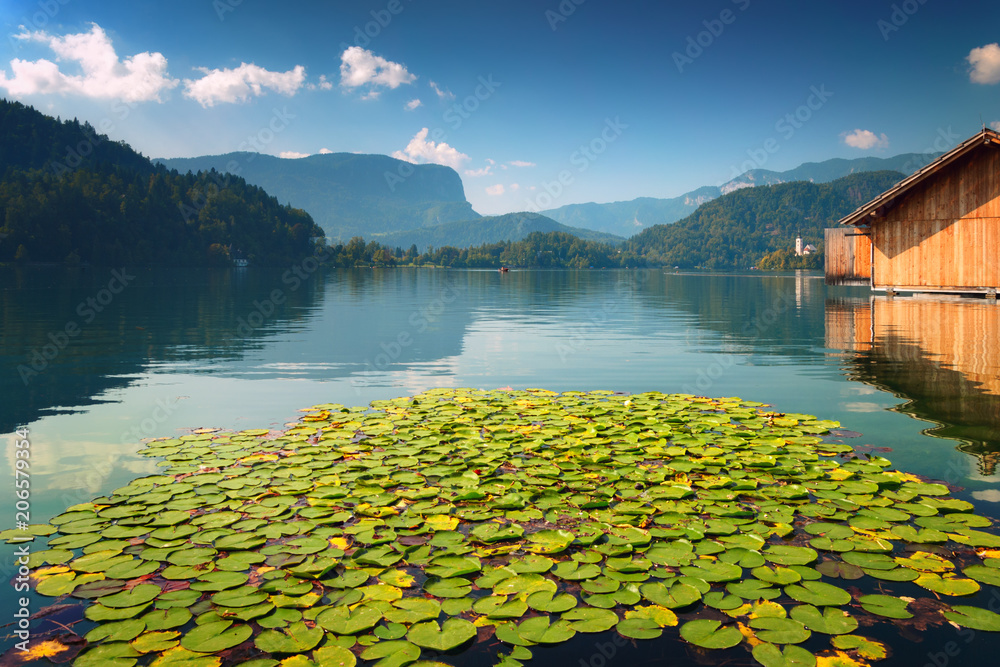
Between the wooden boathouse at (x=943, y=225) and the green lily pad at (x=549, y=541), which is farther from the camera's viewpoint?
the wooden boathouse at (x=943, y=225)

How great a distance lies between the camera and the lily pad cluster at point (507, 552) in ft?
13.9

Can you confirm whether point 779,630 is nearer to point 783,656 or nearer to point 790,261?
point 783,656

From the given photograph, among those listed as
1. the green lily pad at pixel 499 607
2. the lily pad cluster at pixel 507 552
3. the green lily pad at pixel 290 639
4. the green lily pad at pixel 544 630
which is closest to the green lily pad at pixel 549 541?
the lily pad cluster at pixel 507 552

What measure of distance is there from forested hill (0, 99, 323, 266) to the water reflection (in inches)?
4624

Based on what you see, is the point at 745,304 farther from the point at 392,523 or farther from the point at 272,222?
the point at 272,222

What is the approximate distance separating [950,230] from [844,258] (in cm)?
1230

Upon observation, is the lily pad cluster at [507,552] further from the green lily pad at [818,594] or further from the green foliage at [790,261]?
the green foliage at [790,261]

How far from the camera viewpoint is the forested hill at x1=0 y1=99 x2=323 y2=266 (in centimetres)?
10031

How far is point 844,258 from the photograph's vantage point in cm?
3925

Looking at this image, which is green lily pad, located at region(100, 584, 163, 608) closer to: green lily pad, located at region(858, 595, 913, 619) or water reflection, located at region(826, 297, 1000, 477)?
green lily pad, located at region(858, 595, 913, 619)

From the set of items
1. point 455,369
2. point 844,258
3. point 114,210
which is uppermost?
point 114,210

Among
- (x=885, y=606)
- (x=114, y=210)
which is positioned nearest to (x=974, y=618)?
(x=885, y=606)

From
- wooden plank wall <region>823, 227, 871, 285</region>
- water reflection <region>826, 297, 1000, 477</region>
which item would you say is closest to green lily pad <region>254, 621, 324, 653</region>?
water reflection <region>826, 297, 1000, 477</region>

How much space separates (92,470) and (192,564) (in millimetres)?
4206
